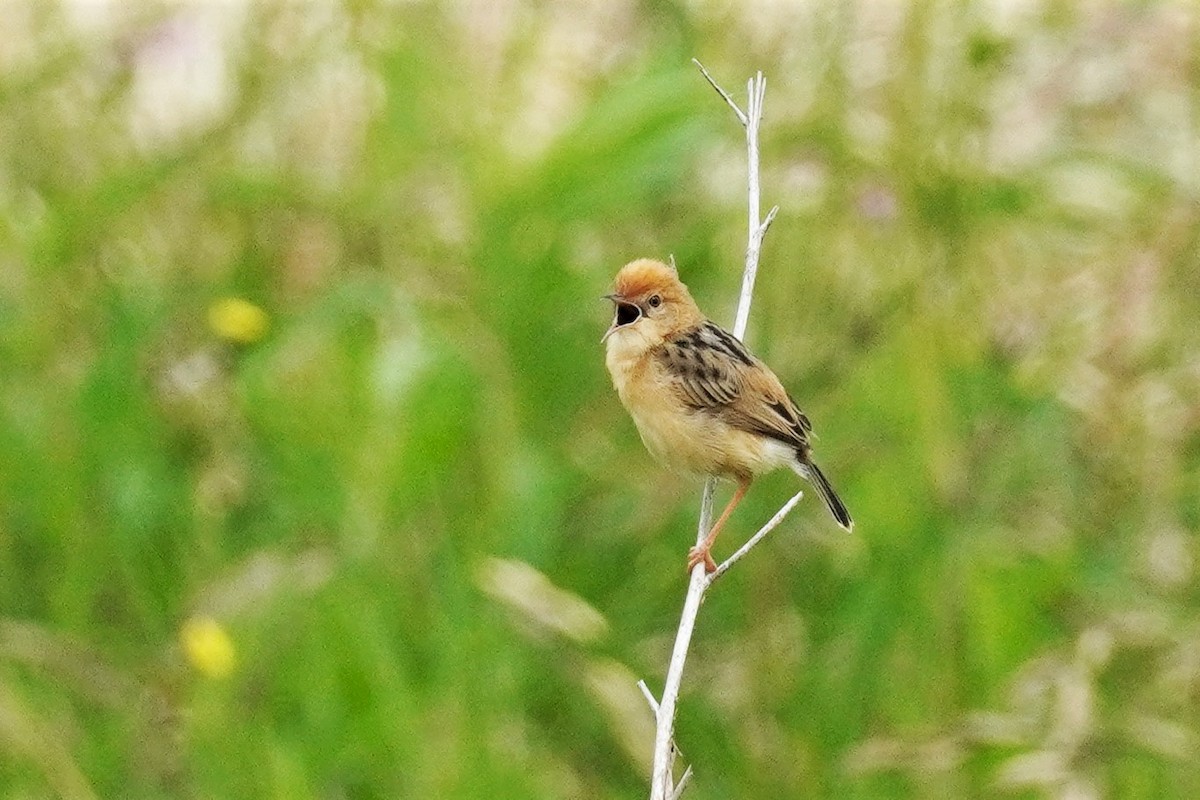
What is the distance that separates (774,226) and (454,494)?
1.03 metres

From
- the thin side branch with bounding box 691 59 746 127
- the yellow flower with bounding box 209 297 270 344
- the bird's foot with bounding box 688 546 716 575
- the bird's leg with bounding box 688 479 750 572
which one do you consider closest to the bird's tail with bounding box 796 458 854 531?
the bird's leg with bounding box 688 479 750 572

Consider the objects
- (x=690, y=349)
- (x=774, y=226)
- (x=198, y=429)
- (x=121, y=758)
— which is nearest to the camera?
(x=690, y=349)

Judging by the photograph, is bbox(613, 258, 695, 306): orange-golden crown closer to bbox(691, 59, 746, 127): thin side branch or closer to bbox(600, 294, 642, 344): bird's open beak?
bbox(600, 294, 642, 344): bird's open beak

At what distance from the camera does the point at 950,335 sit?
4180mm

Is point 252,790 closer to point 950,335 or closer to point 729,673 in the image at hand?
point 729,673

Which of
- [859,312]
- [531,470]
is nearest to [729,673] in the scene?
→ [531,470]

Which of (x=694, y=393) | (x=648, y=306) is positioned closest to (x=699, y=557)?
(x=694, y=393)

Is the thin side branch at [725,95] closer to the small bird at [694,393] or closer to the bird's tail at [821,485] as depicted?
the small bird at [694,393]

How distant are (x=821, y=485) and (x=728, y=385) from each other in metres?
0.29

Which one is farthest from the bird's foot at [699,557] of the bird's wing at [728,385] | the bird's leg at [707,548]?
the bird's wing at [728,385]

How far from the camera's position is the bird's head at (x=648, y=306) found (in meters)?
3.44

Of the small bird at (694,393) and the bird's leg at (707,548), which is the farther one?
the small bird at (694,393)

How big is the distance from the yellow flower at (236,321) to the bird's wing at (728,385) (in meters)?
1.60

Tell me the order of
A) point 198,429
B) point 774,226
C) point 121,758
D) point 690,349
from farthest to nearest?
point 198,429 < point 774,226 < point 121,758 < point 690,349
